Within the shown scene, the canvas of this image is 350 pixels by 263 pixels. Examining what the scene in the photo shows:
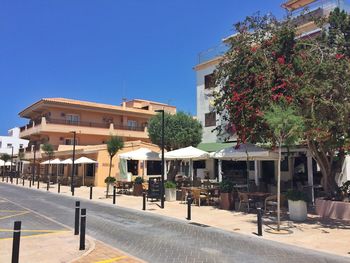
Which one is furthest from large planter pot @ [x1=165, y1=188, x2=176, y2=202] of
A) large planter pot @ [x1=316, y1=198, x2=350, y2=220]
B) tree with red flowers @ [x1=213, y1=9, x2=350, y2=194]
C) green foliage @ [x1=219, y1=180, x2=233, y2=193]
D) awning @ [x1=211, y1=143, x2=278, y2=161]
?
large planter pot @ [x1=316, y1=198, x2=350, y2=220]

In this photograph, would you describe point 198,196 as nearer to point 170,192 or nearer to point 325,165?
point 170,192

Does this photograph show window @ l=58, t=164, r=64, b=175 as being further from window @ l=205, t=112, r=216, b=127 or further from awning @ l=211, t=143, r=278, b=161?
awning @ l=211, t=143, r=278, b=161

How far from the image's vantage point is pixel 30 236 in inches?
368

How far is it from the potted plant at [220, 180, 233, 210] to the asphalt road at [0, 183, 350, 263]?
344 cm

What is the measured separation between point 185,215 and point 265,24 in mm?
9048

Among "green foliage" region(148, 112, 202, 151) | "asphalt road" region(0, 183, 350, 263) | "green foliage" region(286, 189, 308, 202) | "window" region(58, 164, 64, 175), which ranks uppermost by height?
"green foliage" region(148, 112, 202, 151)

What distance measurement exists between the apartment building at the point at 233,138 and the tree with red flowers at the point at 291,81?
3919 mm

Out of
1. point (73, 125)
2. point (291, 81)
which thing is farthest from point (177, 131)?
point (73, 125)

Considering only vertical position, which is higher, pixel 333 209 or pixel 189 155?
pixel 189 155

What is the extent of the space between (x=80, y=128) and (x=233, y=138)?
24.4m

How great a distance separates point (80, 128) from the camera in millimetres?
44219

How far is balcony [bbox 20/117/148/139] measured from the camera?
42.5m

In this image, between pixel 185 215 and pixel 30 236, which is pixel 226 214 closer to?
pixel 185 215

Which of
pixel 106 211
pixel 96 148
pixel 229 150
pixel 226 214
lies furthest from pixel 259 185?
pixel 96 148
